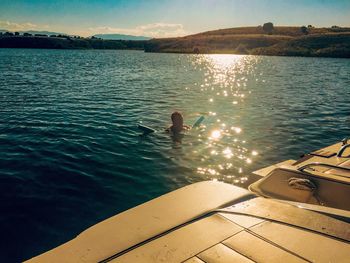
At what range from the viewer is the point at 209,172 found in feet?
43.1

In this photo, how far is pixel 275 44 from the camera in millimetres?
149250

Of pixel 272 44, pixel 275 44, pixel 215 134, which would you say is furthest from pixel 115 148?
pixel 272 44

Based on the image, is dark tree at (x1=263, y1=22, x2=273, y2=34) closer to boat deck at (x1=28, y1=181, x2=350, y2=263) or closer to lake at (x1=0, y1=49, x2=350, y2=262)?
lake at (x1=0, y1=49, x2=350, y2=262)

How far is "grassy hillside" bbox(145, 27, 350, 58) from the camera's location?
125 metres

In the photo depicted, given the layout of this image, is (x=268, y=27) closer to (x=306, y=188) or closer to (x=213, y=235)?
(x=306, y=188)

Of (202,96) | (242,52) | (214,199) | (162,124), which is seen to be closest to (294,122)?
(162,124)

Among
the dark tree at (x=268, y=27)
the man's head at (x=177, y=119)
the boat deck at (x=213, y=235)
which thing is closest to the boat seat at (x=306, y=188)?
the boat deck at (x=213, y=235)

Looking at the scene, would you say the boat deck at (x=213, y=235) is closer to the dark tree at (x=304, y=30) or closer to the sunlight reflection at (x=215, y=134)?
the sunlight reflection at (x=215, y=134)

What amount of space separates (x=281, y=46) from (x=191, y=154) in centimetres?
13896

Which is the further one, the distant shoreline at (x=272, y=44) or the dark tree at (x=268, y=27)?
the dark tree at (x=268, y=27)

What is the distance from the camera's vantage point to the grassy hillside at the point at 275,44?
125206mm

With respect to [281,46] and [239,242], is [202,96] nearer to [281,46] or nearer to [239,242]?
[239,242]

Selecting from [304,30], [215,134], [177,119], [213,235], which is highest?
[304,30]

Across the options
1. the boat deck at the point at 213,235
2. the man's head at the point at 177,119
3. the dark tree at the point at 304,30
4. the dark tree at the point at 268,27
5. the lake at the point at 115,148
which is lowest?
the lake at the point at 115,148
